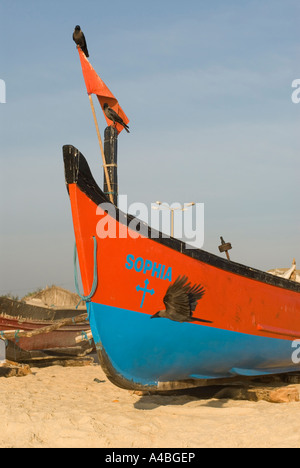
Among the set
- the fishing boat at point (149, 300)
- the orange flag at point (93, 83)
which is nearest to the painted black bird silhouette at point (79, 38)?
the orange flag at point (93, 83)

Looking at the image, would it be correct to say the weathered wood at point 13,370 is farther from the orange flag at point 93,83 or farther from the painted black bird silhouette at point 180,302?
the orange flag at point 93,83

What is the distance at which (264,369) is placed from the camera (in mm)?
6844

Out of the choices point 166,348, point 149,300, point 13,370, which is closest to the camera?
point 149,300

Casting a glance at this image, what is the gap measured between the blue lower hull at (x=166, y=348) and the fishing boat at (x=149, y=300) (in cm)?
1

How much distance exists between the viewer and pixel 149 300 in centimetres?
541

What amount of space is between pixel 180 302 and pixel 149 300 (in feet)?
1.24

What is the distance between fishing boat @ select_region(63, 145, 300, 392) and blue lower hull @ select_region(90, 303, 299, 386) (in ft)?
0.04

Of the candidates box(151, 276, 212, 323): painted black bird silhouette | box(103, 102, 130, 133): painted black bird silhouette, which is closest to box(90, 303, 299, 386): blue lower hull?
box(151, 276, 212, 323): painted black bird silhouette

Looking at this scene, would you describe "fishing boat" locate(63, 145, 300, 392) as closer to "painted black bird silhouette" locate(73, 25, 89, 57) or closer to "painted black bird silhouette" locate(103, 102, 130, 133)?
"painted black bird silhouette" locate(103, 102, 130, 133)

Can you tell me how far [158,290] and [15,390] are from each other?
292 cm

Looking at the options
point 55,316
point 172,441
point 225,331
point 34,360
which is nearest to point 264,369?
point 225,331

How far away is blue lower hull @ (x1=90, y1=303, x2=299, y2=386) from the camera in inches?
205

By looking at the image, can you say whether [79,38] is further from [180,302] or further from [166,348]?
[166,348]

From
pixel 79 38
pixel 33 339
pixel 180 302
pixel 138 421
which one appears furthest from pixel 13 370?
pixel 79 38
